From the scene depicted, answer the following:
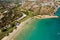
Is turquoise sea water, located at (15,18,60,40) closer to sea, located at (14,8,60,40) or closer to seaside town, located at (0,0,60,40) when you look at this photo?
sea, located at (14,8,60,40)

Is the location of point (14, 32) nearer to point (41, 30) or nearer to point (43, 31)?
point (41, 30)

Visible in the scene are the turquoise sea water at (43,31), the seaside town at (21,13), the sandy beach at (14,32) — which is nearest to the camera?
the sandy beach at (14,32)

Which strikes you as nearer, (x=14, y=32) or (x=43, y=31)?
(x=14, y=32)

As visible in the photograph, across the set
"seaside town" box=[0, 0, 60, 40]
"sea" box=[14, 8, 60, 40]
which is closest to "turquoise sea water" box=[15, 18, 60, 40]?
"sea" box=[14, 8, 60, 40]

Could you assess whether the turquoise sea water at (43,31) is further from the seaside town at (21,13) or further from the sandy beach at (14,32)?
the seaside town at (21,13)

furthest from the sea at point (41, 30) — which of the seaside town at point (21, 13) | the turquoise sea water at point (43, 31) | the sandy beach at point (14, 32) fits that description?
the seaside town at point (21, 13)

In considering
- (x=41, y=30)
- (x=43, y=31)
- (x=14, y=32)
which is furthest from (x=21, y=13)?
(x=14, y=32)
